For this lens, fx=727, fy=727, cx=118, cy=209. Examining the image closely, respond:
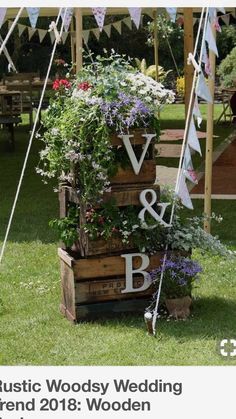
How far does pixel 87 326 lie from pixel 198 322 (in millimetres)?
691

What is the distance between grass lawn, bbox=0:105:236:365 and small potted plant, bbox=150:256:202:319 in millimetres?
95

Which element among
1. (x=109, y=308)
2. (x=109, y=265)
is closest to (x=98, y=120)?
(x=109, y=265)

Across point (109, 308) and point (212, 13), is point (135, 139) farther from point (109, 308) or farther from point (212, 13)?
point (212, 13)

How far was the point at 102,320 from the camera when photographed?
4.61 meters

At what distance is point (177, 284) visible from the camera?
4.55m

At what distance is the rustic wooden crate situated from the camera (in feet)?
14.9

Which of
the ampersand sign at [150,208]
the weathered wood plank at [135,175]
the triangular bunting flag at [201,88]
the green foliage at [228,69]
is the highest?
the triangular bunting flag at [201,88]

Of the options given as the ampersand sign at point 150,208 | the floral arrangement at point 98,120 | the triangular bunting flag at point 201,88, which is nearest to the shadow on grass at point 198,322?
the ampersand sign at point 150,208

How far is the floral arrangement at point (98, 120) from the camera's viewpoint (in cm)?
438

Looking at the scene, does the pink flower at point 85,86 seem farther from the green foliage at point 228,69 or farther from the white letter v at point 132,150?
the green foliage at point 228,69

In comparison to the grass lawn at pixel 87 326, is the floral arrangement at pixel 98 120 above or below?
above

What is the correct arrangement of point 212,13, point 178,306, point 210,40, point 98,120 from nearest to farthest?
point 98,120 → point 178,306 → point 210,40 → point 212,13
